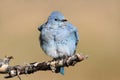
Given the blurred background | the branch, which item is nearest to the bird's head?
the branch

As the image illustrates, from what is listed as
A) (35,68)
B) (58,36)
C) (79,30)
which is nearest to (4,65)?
(35,68)

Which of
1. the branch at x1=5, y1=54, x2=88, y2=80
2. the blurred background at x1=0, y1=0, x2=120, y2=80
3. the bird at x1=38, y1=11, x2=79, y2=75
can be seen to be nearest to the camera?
the branch at x1=5, y1=54, x2=88, y2=80

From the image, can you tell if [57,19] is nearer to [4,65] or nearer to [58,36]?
[58,36]

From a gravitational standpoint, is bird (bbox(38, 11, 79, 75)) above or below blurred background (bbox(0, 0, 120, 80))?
above

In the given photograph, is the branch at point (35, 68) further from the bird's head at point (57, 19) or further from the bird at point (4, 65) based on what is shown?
the bird's head at point (57, 19)

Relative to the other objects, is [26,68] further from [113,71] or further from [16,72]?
[113,71]

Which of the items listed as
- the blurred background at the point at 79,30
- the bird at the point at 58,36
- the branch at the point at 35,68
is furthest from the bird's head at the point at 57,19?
the blurred background at the point at 79,30

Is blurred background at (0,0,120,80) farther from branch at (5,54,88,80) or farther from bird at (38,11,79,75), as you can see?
branch at (5,54,88,80)
